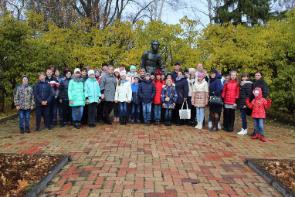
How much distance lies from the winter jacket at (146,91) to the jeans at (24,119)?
10.6 feet

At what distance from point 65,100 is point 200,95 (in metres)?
3.89

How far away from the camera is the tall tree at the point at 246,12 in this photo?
27.1m

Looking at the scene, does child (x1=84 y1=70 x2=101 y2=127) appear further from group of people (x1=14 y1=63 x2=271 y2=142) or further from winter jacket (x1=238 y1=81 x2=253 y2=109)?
winter jacket (x1=238 y1=81 x2=253 y2=109)

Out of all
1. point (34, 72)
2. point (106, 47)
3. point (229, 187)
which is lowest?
point (229, 187)

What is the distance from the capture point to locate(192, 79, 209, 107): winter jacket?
36.1 feet

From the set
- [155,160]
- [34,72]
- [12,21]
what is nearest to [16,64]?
[34,72]

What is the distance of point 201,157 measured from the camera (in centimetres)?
778

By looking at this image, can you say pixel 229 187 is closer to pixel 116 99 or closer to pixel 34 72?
pixel 116 99

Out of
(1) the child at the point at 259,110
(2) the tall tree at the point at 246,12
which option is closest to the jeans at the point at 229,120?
(1) the child at the point at 259,110

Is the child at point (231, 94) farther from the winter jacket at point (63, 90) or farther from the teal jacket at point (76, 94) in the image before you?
the winter jacket at point (63, 90)

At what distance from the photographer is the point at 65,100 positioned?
1123 cm

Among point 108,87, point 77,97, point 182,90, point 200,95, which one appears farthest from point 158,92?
point 77,97

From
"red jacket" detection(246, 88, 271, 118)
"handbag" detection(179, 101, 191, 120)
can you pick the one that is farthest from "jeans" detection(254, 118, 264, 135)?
"handbag" detection(179, 101, 191, 120)

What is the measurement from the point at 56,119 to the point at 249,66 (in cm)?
903
